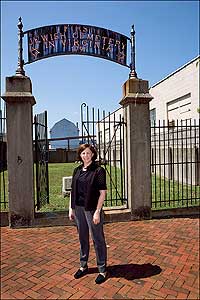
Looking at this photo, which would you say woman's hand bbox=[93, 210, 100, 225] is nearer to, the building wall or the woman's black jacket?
the woman's black jacket

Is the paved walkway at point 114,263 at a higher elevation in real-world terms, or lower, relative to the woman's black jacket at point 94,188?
lower

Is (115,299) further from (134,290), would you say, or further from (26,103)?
(26,103)

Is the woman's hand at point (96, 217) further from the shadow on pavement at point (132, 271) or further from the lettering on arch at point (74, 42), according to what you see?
the lettering on arch at point (74, 42)

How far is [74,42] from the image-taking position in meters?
6.97

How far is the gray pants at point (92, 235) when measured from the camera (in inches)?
148

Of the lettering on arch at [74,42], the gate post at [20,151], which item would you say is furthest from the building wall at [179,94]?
the gate post at [20,151]

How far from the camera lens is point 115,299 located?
3285 millimetres

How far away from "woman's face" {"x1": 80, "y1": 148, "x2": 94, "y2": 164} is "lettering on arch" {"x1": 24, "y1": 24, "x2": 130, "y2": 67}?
3.97 metres

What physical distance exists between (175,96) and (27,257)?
553 inches

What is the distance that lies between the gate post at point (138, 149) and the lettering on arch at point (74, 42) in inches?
51.3

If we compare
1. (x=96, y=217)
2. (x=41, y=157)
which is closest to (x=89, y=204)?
(x=96, y=217)

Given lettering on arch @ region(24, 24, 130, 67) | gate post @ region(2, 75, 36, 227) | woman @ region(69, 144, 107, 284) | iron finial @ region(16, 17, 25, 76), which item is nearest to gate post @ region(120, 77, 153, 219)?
lettering on arch @ region(24, 24, 130, 67)

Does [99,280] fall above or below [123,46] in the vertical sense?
below

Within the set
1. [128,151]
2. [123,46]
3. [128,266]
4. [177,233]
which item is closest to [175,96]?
[123,46]
